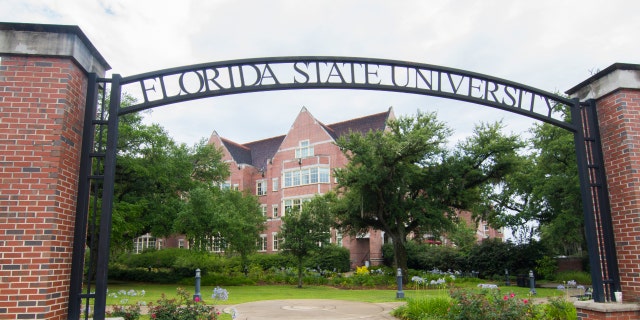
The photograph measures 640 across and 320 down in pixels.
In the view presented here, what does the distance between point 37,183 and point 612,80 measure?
7892 millimetres

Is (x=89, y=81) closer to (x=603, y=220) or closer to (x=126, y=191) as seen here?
(x=603, y=220)

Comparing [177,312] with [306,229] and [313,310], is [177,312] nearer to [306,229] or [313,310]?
[313,310]

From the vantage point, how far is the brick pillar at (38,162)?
513 cm

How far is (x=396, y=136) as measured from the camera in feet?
84.9

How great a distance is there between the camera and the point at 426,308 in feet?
35.2

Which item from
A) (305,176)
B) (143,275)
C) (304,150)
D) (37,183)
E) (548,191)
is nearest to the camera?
(37,183)

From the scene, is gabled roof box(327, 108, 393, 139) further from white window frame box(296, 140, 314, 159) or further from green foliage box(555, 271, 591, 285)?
green foliage box(555, 271, 591, 285)

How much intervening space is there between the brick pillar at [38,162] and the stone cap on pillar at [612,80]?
24.2ft

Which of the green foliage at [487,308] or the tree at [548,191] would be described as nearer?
the green foliage at [487,308]

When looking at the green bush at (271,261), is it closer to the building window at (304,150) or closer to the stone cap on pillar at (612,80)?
the building window at (304,150)

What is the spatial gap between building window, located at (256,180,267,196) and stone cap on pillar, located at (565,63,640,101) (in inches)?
1662

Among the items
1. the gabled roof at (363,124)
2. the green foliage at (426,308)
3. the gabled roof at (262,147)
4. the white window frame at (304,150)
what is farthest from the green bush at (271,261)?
the green foliage at (426,308)

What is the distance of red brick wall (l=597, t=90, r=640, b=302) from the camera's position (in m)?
6.60

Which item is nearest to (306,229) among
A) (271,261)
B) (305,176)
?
(271,261)
